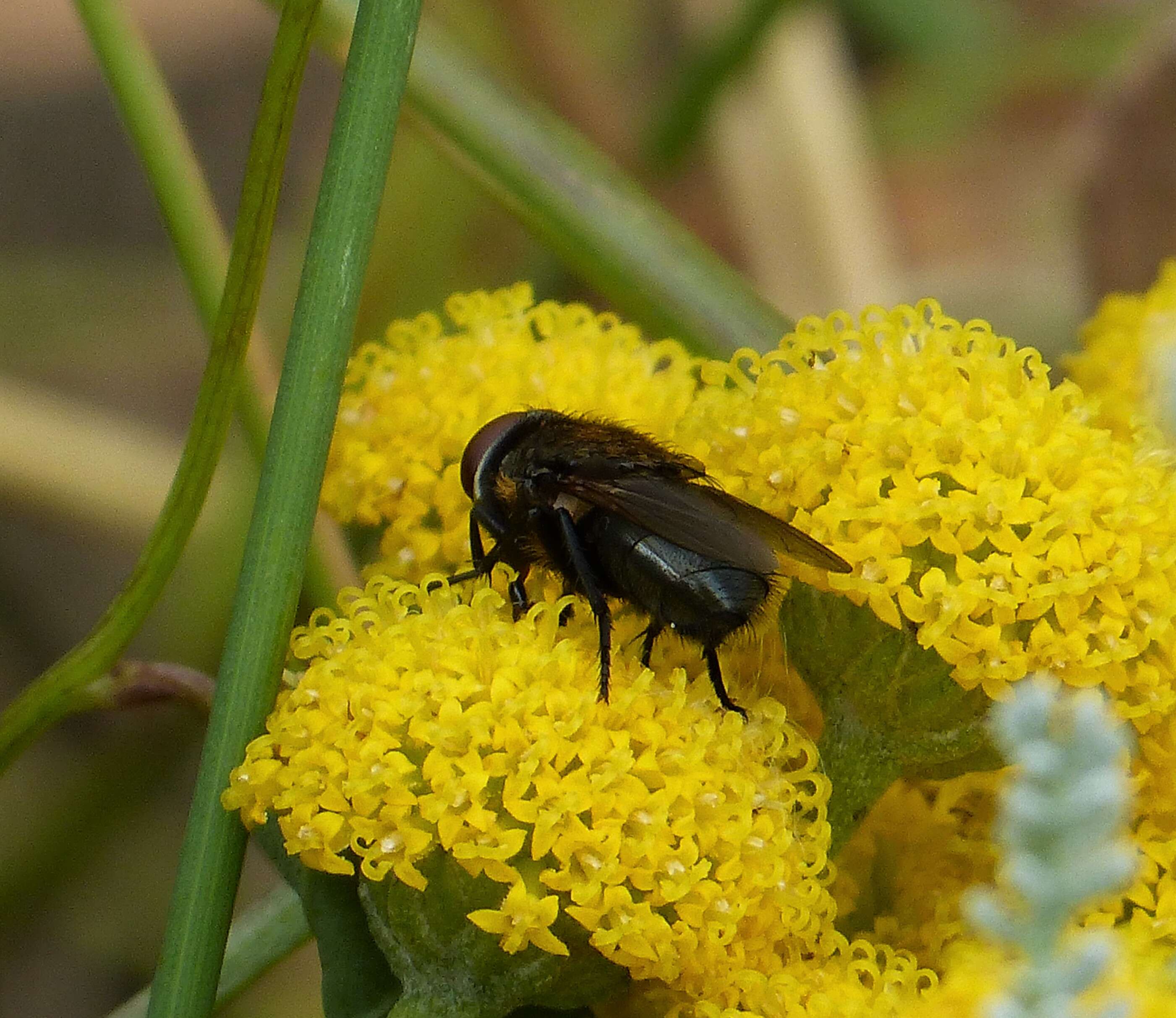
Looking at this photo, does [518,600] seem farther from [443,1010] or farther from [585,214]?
[585,214]

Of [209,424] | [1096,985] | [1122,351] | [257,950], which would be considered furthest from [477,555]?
[1096,985]

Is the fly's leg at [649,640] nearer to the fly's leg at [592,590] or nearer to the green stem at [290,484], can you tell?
the fly's leg at [592,590]

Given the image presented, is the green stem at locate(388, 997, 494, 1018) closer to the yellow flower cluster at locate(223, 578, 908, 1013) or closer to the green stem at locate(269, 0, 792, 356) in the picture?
the yellow flower cluster at locate(223, 578, 908, 1013)

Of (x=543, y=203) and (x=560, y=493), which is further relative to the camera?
(x=543, y=203)

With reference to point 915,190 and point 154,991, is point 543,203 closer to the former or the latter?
point 154,991

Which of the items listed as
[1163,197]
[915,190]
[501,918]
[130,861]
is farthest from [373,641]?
[915,190]

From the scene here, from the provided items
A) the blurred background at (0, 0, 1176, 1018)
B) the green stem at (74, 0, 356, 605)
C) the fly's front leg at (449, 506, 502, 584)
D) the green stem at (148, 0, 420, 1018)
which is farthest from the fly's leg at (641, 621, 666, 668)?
the blurred background at (0, 0, 1176, 1018)
